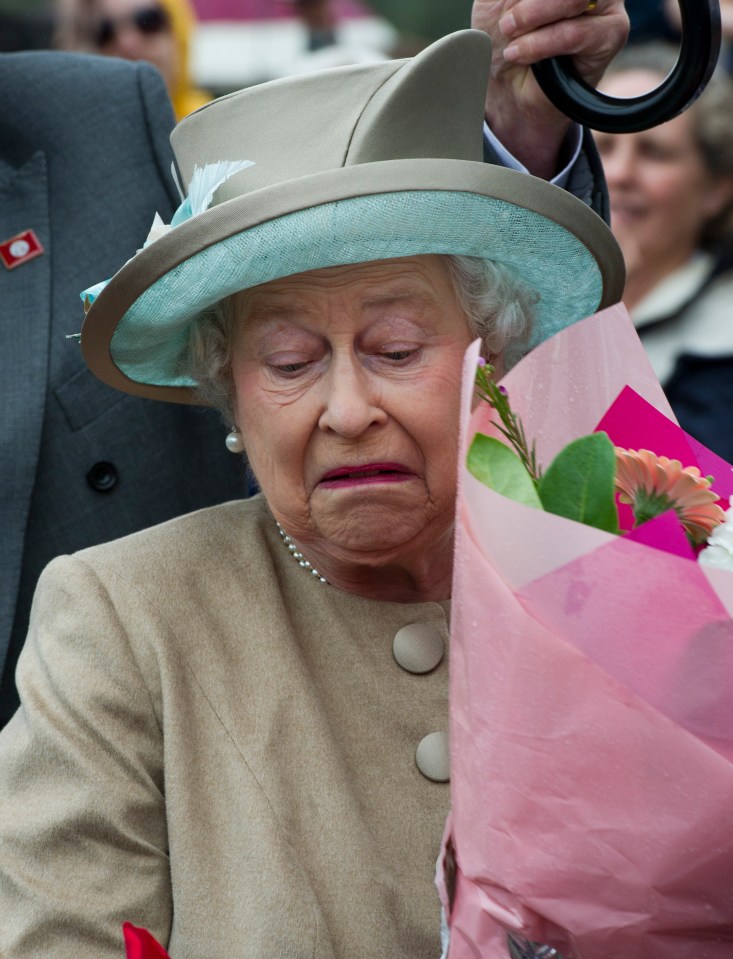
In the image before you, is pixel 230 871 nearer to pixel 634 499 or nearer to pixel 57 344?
pixel 634 499

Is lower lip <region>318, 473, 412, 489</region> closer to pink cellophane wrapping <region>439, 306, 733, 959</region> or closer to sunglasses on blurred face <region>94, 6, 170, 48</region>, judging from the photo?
pink cellophane wrapping <region>439, 306, 733, 959</region>

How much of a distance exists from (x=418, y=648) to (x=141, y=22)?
3.34 metres

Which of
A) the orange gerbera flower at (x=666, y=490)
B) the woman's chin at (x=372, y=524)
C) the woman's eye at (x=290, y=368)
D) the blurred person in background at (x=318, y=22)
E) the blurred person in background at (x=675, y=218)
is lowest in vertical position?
the blurred person in background at (x=318, y=22)

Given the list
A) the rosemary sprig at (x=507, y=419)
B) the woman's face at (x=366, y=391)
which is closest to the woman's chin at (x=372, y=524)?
the woman's face at (x=366, y=391)

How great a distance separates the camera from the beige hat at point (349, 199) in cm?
192

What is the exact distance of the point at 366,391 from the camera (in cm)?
204

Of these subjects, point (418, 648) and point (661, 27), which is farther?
point (661, 27)

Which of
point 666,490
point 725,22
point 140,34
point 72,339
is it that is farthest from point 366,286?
point 725,22

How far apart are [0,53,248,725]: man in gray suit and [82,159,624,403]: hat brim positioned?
41 cm

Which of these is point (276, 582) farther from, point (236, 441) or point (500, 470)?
point (500, 470)

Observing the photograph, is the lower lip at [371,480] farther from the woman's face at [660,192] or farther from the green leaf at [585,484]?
the woman's face at [660,192]

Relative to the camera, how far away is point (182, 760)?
6.75 feet

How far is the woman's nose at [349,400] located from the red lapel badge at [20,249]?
0.92 metres

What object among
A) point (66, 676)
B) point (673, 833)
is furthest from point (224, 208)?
point (673, 833)
